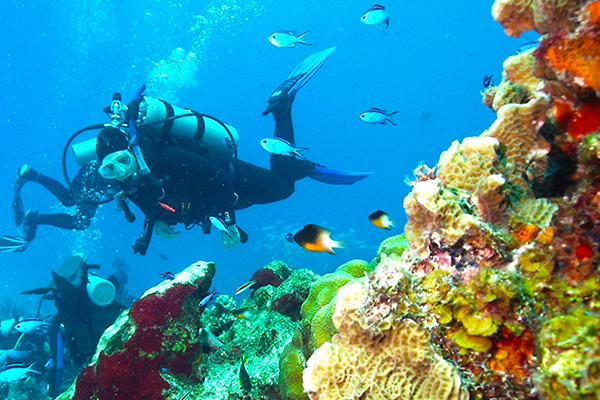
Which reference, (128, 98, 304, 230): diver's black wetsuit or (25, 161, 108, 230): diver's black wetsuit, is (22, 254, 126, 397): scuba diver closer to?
(128, 98, 304, 230): diver's black wetsuit

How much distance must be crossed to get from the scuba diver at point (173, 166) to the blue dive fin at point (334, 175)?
0.02m

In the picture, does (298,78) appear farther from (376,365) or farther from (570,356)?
(570,356)

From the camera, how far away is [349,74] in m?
89.4

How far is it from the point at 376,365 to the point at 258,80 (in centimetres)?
10196

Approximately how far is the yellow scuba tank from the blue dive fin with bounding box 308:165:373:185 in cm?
194

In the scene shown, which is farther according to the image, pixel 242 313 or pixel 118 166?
pixel 118 166

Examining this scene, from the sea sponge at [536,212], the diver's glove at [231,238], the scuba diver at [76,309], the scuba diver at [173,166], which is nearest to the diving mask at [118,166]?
the scuba diver at [173,166]

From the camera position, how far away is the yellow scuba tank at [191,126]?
21.0ft

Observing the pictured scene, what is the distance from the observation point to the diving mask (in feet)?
17.4

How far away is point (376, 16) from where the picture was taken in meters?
6.59

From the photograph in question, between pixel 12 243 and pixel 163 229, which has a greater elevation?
pixel 12 243

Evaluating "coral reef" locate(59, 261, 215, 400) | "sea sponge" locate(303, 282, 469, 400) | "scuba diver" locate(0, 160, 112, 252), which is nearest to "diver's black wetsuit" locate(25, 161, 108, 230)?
"scuba diver" locate(0, 160, 112, 252)

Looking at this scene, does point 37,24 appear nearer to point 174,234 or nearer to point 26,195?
A: point 26,195

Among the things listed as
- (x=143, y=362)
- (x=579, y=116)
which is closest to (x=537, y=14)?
(x=579, y=116)
